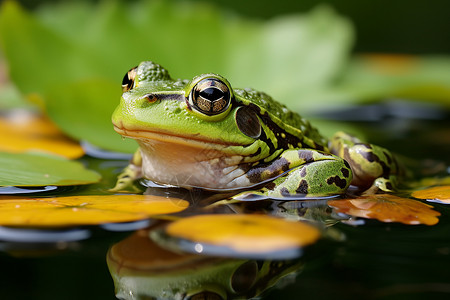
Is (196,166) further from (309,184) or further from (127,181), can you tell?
(309,184)

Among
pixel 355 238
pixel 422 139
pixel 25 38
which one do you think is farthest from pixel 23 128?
pixel 422 139

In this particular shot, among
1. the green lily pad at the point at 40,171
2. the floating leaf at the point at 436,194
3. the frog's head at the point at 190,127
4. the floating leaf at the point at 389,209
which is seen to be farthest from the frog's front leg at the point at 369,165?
the green lily pad at the point at 40,171

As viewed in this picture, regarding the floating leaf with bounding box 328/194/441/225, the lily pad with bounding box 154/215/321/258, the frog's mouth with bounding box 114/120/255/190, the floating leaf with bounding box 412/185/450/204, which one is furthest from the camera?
the frog's mouth with bounding box 114/120/255/190

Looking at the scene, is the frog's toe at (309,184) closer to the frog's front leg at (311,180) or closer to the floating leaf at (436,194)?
the frog's front leg at (311,180)

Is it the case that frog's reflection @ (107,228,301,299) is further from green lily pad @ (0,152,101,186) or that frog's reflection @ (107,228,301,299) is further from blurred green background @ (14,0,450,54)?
blurred green background @ (14,0,450,54)

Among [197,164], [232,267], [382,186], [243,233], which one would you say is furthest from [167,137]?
[382,186]

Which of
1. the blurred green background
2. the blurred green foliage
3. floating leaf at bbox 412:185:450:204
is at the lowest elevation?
floating leaf at bbox 412:185:450:204

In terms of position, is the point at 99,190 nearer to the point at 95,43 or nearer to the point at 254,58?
the point at 95,43

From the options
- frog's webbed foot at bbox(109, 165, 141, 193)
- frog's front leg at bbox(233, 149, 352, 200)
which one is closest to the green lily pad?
frog's webbed foot at bbox(109, 165, 141, 193)
